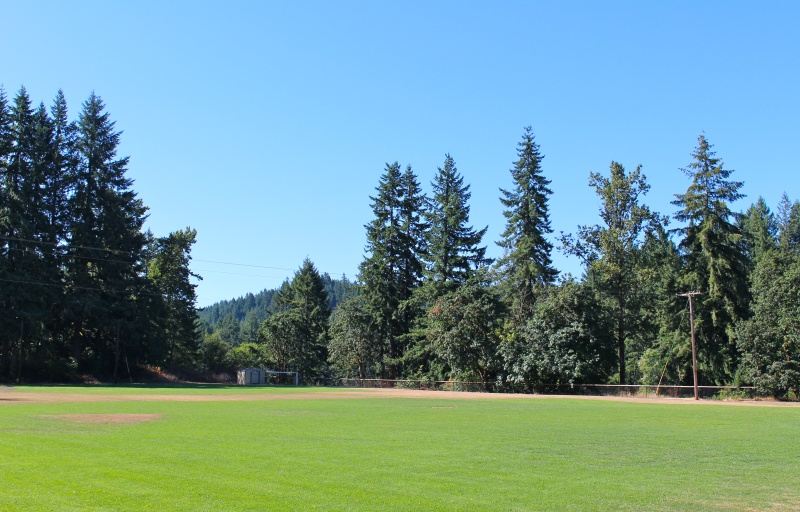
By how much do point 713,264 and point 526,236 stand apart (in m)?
18.4

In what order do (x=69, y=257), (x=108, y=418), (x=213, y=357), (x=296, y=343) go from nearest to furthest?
(x=108, y=418)
(x=69, y=257)
(x=296, y=343)
(x=213, y=357)

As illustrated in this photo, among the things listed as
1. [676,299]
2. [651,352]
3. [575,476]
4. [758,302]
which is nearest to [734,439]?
[575,476]

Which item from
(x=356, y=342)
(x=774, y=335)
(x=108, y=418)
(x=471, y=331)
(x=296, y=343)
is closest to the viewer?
(x=108, y=418)

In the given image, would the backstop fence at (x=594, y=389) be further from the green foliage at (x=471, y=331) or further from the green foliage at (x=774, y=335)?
the green foliage at (x=774, y=335)

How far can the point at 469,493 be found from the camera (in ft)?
30.3

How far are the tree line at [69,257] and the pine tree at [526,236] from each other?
40902mm

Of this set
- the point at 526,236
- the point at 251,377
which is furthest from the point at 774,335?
A: the point at 251,377

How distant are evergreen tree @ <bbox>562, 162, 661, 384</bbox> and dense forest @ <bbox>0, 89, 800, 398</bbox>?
163 millimetres

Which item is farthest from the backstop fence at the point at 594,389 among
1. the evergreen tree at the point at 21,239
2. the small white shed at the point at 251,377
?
the evergreen tree at the point at 21,239

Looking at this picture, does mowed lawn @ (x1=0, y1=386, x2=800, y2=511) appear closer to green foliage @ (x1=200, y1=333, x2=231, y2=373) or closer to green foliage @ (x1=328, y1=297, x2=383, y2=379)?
green foliage @ (x1=328, y1=297, x2=383, y2=379)

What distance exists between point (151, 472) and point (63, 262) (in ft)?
221

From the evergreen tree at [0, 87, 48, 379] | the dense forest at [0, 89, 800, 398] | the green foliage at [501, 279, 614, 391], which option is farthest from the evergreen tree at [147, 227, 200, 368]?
the green foliage at [501, 279, 614, 391]

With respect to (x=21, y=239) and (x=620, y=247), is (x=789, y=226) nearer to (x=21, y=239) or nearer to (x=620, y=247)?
(x=620, y=247)

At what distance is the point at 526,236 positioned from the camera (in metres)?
66.6
